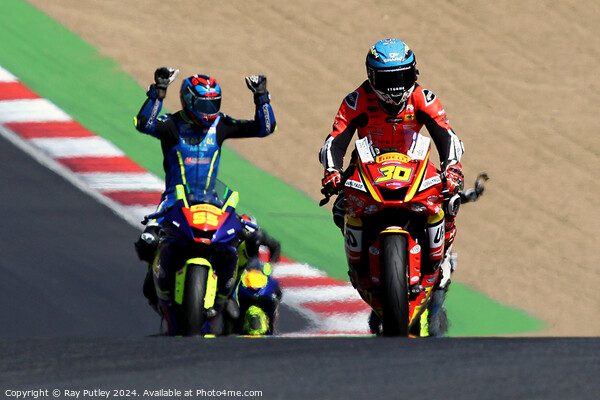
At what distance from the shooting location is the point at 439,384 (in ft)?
18.1

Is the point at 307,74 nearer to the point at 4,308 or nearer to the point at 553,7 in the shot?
the point at 553,7

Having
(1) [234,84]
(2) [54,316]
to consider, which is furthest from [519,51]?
(2) [54,316]

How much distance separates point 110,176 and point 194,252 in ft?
14.6

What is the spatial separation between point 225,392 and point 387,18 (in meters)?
14.5

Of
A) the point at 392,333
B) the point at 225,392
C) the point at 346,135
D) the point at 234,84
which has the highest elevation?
the point at 234,84

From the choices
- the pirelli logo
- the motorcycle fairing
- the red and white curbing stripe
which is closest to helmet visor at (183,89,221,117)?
the motorcycle fairing

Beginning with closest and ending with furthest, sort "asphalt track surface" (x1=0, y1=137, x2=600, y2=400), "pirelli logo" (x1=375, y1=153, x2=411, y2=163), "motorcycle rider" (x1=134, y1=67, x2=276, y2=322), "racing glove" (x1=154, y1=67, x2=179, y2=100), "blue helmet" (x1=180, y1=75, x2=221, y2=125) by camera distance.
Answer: "asphalt track surface" (x1=0, y1=137, x2=600, y2=400)
"pirelli logo" (x1=375, y1=153, x2=411, y2=163)
"motorcycle rider" (x1=134, y1=67, x2=276, y2=322)
"blue helmet" (x1=180, y1=75, x2=221, y2=125)
"racing glove" (x1=154, y1=67, x2=179, y2=100)

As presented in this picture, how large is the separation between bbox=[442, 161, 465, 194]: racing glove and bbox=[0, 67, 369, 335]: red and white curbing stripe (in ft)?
9.00

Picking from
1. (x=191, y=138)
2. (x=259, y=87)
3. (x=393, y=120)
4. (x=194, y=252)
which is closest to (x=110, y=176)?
(x=259, y=87)

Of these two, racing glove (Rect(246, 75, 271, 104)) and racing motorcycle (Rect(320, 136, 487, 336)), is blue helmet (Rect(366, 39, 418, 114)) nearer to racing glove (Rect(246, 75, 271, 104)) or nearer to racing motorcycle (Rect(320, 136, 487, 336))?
racing motorcycle (Rect(320, 136, 487, 336))

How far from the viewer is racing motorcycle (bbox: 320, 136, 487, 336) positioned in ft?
28.3

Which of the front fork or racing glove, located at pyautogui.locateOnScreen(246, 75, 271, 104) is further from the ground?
racing glove, located at pyautogui.locateOnScreen(246, 75, 271, 104)

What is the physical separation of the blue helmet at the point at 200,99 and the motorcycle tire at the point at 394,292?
1.93m

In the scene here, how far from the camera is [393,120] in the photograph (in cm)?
942
